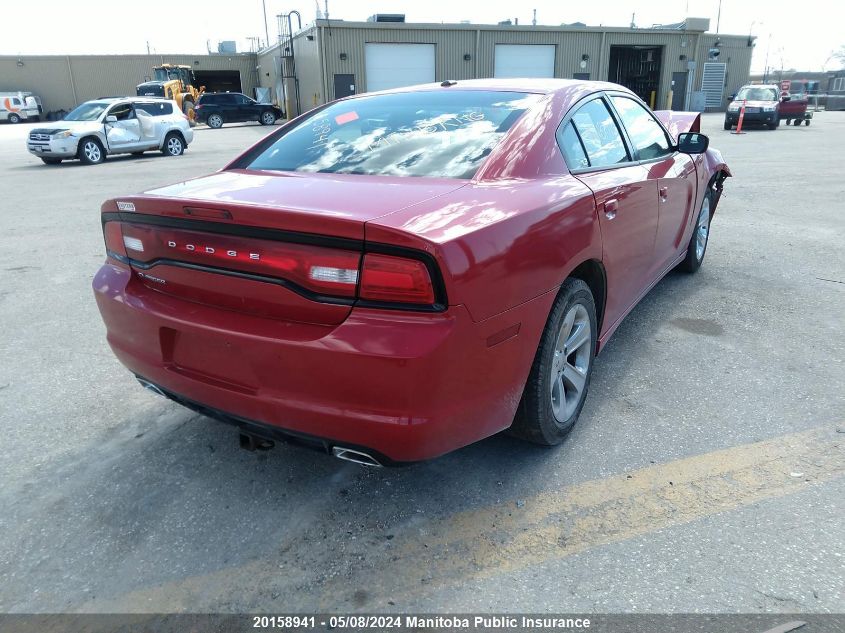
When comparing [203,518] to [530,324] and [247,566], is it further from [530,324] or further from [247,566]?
[530,324]

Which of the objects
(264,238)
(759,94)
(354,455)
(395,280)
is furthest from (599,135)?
(759,94)

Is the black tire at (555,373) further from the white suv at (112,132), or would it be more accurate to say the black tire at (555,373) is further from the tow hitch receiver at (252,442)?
the white suv at (112,132)

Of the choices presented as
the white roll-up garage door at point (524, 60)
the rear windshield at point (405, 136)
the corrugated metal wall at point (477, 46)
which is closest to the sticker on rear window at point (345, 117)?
the rear windshield at point (405, 136)

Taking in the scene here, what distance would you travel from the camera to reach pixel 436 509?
2.47 metres

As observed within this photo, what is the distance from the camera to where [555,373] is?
2729 millimetres

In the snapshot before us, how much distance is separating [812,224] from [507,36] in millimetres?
31251

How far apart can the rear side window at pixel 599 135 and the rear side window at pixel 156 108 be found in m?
17.3

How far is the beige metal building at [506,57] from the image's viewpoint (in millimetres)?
32781

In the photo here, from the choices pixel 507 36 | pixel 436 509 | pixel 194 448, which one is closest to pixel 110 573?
pixel 194 448

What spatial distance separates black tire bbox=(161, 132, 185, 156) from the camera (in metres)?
18.5

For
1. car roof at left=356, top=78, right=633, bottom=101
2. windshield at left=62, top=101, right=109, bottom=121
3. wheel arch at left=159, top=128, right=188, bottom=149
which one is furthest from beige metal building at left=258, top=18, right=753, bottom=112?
car roof at left=356, top=78, right=633, bottom=101

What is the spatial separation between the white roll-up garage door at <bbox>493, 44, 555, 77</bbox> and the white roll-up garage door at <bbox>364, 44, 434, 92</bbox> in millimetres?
3958

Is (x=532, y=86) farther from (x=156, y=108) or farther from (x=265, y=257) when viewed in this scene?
(x=156, y=108)

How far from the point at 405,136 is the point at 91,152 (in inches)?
653
